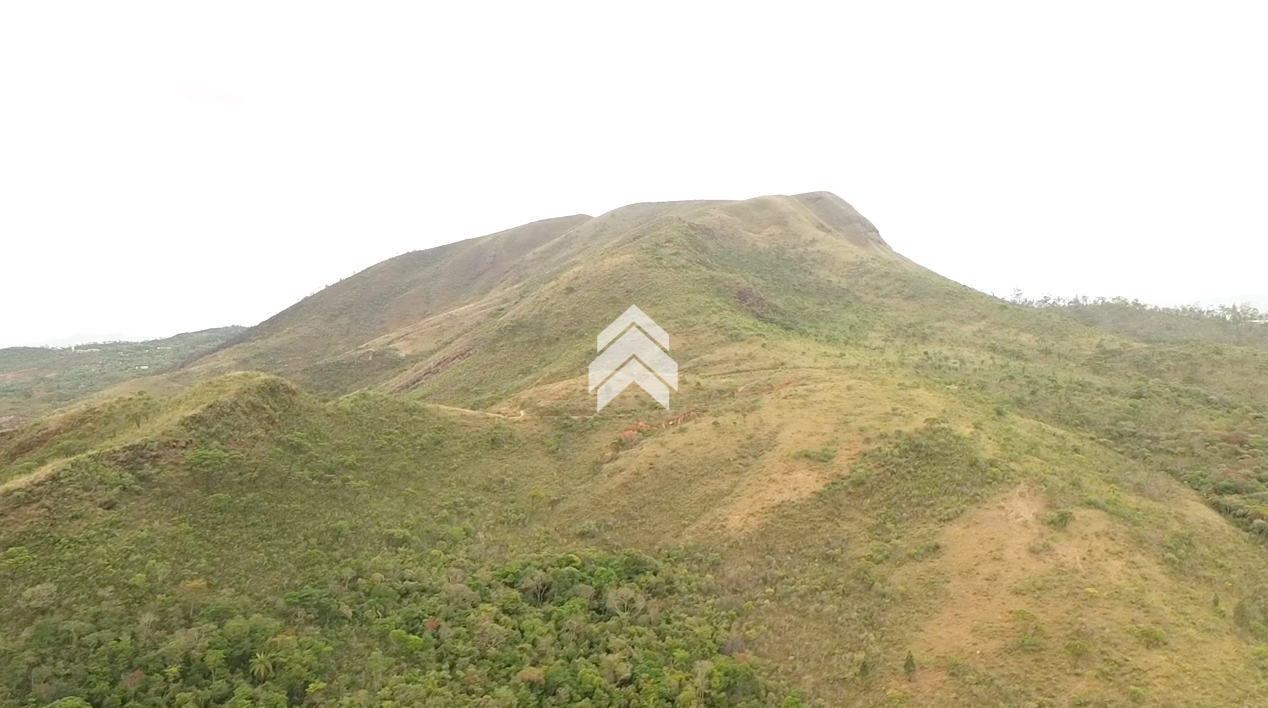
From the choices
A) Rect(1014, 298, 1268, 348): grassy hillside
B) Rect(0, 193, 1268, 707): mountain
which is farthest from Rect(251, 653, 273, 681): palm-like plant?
Rect(1014, 298, 1268, 348): grassy hillside

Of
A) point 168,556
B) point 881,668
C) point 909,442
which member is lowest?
point 881,668

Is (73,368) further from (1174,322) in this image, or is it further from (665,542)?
(1174,322)

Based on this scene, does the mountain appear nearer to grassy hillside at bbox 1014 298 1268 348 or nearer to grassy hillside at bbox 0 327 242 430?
grassy hillside at bbox 1014 298 1268 348

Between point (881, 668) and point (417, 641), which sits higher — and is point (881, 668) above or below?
below

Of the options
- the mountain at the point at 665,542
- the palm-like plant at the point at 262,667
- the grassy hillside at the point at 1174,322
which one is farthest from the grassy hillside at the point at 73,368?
the grassy hillside at the point at 1174,322

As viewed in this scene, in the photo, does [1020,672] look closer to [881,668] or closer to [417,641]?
[881,668]

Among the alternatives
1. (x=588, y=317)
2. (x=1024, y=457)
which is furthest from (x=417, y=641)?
(x=588, y=317)

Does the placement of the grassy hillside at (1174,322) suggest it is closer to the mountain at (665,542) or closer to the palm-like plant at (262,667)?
the mountain at (665,542)
